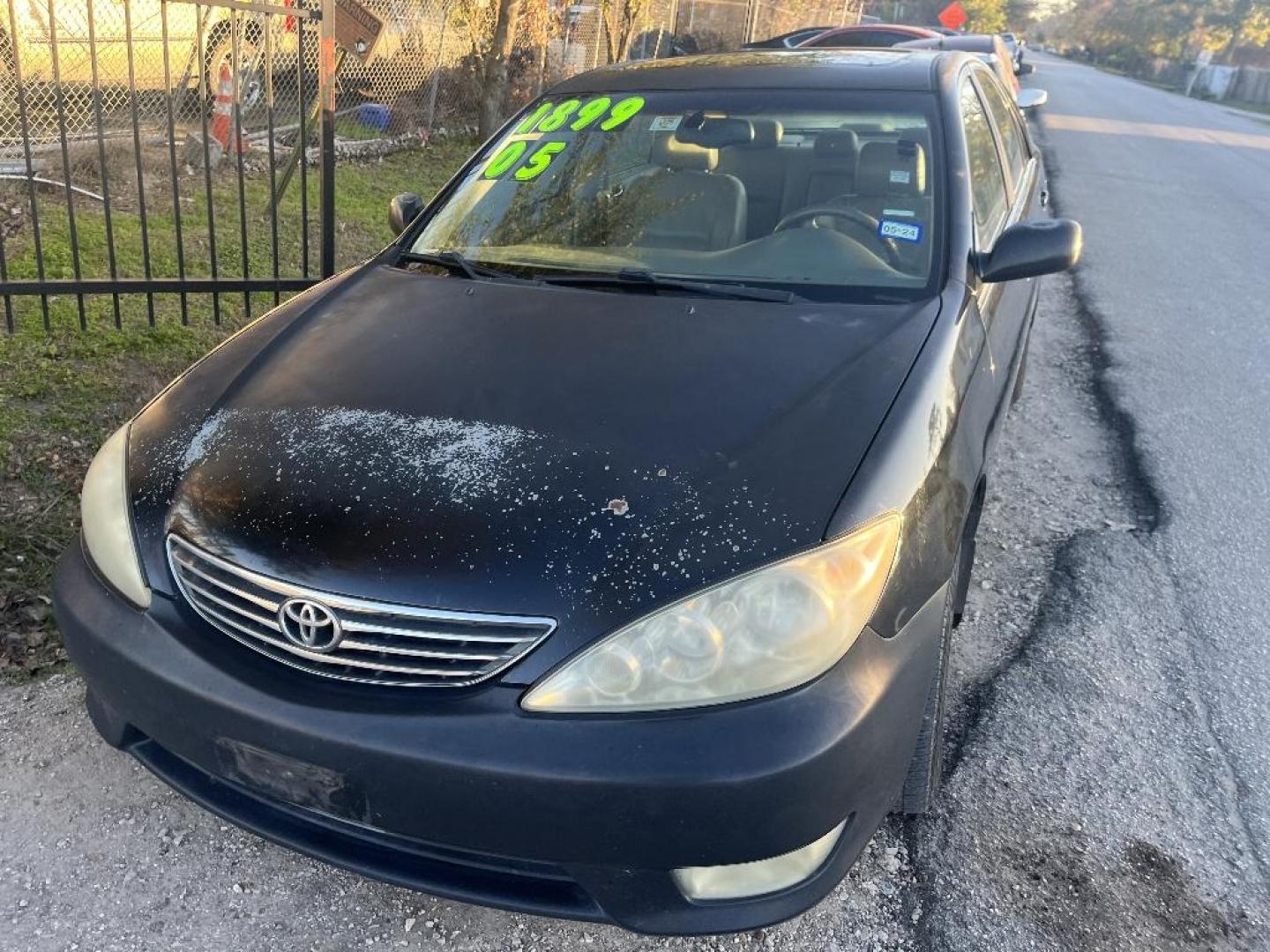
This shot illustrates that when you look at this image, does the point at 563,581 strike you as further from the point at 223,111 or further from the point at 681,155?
the point at 223,111

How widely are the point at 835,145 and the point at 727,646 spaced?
2.09 meters

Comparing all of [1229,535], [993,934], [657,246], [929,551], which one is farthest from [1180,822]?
[657,246]

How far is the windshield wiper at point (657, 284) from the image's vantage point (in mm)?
2643

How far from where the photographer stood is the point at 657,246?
2.96m

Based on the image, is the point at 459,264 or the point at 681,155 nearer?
the point at 459,264

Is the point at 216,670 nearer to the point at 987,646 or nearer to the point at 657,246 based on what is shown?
the point at 657,246

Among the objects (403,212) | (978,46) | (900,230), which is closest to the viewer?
(900,230)

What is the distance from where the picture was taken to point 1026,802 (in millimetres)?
2422

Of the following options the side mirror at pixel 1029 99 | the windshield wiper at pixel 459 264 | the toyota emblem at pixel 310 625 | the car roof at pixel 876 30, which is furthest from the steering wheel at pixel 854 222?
the car roof at pixel 876 30

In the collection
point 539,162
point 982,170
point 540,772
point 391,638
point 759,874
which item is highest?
point 982,170

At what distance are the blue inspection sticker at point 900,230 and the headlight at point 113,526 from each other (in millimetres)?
2017

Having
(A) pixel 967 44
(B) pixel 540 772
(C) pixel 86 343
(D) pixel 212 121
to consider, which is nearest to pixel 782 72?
(B) pixel 540 772

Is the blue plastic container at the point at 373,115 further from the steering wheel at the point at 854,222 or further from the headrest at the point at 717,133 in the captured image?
the steering wheel at the point at 854,222

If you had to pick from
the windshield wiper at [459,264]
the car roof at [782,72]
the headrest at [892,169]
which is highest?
the car roof at [782,72]
